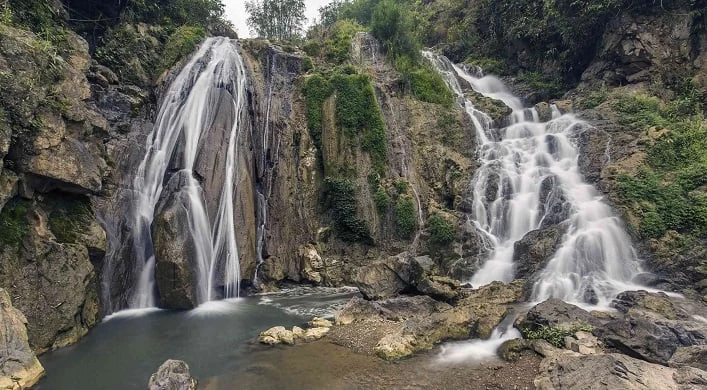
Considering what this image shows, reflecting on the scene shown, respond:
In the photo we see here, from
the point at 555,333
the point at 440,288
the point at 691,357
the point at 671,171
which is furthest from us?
the point at 671,171

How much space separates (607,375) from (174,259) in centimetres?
1379

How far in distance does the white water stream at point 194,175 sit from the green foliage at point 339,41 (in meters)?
7.14

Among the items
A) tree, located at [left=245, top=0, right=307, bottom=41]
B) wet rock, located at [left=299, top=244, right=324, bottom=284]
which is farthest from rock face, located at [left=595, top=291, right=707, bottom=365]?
tree, located at [left=245, top=0, right=307, bottom=41]

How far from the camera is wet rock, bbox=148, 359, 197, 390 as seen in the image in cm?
838

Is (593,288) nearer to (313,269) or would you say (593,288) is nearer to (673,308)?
(673,308)

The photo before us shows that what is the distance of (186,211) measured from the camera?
53.5 ft

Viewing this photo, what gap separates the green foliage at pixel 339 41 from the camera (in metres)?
26.7

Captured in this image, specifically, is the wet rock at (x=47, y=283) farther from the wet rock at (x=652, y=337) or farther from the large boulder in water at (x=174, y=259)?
the wet rock at (x=652, y=337)

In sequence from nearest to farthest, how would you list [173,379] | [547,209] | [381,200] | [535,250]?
[173,379]
[535,250]
[547,209]
[381,200]

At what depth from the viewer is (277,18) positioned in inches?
1788

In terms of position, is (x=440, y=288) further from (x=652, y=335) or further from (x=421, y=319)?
(x=652, y=335)

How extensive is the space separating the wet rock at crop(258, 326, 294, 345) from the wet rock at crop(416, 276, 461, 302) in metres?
4.91

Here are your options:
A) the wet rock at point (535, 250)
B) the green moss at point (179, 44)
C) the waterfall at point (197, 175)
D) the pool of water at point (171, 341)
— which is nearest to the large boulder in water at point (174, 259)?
the waterfall at point (197, 175)

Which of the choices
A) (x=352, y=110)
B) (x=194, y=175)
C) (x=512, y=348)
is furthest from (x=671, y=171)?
(x=194, y=175)
